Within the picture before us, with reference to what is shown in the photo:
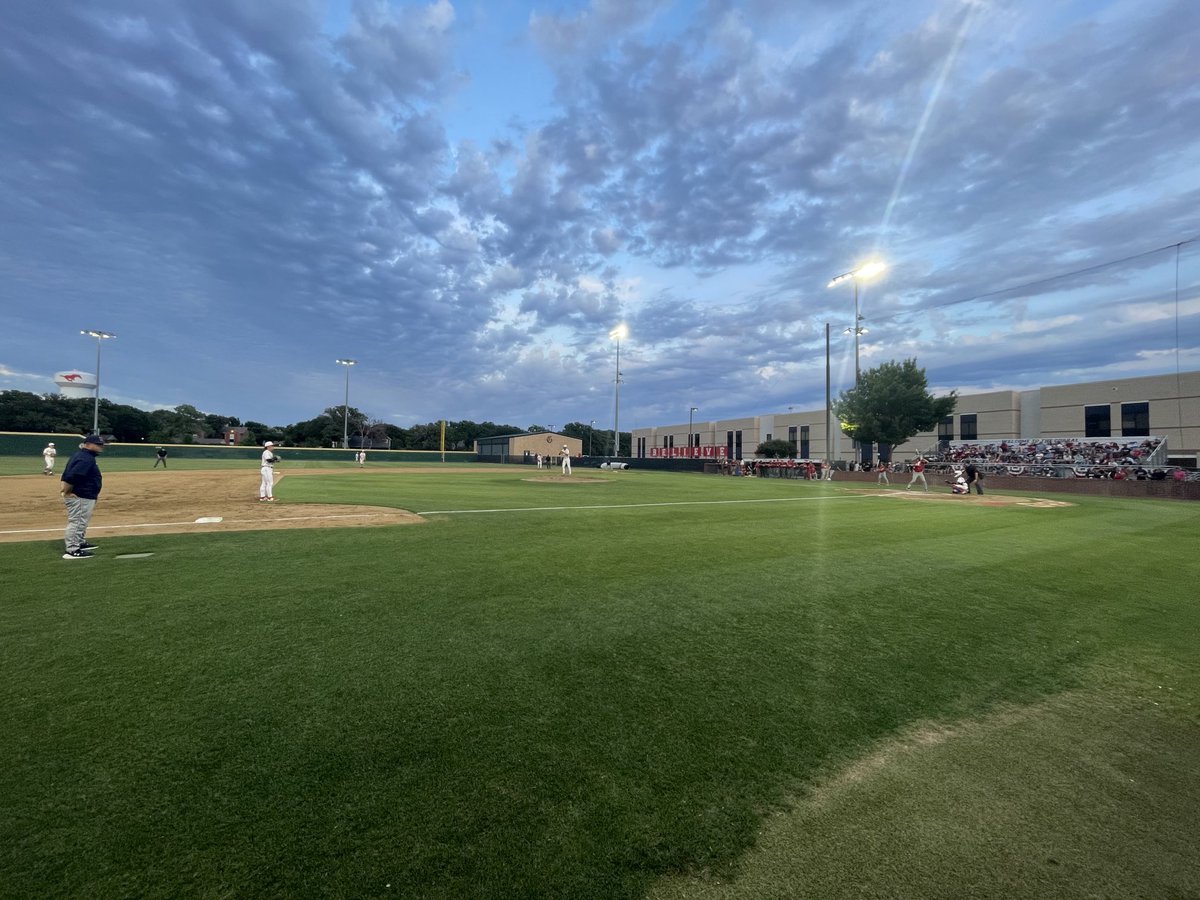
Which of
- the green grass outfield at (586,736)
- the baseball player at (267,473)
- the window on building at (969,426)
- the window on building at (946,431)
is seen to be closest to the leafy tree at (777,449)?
the window on building at (946,431)

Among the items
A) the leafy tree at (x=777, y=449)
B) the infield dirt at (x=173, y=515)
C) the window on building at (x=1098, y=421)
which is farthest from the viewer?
the leafy tree at (x=777, y=449)

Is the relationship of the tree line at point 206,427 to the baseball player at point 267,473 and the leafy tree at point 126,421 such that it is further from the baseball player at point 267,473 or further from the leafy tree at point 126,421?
the baseball player at point 267,473

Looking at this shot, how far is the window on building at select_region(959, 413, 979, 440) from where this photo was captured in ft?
177

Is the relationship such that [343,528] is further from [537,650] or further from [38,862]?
[38,862]

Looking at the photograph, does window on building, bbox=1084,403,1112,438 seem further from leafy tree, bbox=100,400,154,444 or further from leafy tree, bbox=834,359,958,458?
leafy tree, bbox=100,400,154,444

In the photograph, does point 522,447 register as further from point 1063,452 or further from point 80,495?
point 80,495

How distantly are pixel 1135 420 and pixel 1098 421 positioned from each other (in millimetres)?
2424

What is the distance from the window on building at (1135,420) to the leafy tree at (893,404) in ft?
54.5

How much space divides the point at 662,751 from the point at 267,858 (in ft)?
5.71

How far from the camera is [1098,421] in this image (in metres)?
46.2

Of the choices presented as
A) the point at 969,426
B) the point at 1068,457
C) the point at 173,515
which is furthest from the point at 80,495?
the point at 969,426

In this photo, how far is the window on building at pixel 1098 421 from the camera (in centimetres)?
4556

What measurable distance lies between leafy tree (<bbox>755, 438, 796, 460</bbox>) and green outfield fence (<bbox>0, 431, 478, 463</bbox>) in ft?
138

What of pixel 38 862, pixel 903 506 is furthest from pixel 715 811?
pixel 903 506
